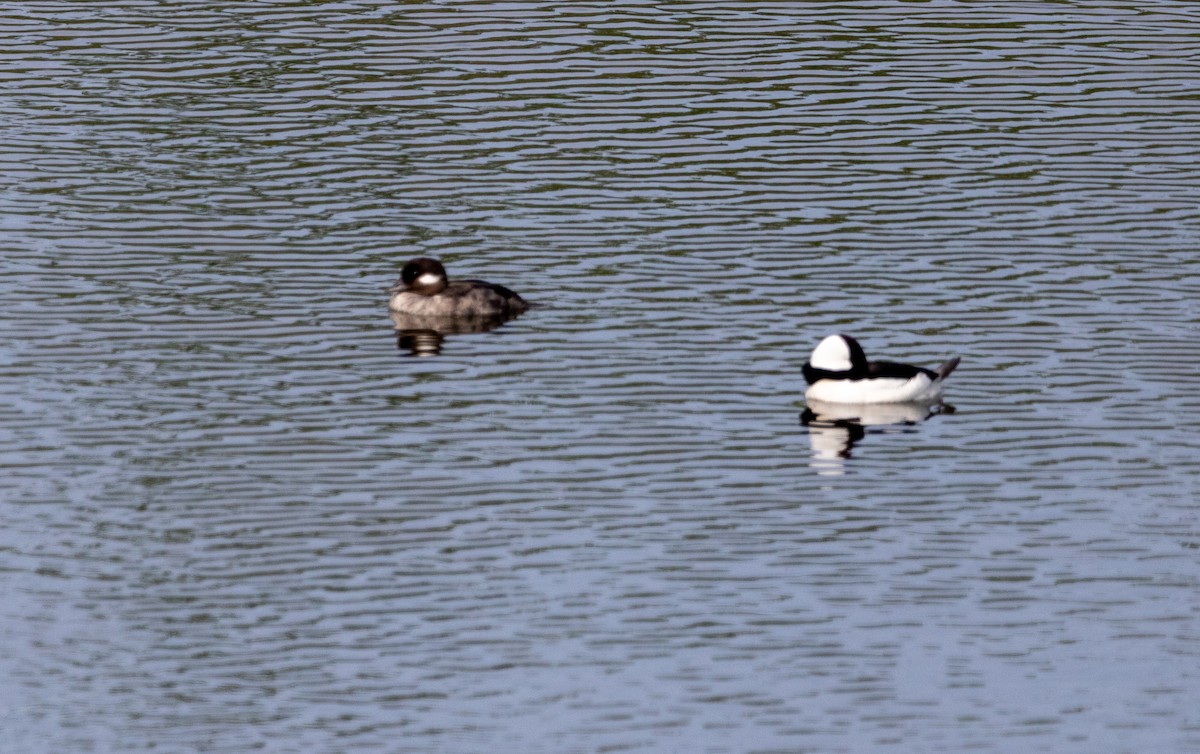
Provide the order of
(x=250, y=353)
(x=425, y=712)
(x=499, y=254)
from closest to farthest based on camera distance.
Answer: (x=425, y=712), (x=250, y=353), (x=499, y=254)

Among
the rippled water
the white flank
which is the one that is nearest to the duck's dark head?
the rippled water

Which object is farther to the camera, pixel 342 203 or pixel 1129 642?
pixel 342 203

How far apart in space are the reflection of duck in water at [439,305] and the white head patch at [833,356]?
15.0 ft

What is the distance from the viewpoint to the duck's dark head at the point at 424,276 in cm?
2954

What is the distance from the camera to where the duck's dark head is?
29.5m

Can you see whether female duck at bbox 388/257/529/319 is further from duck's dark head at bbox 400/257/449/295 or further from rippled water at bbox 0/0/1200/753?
rippled water at bbox 0/0/1200/753

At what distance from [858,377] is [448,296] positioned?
18.2ft

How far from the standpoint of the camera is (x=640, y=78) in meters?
39.2

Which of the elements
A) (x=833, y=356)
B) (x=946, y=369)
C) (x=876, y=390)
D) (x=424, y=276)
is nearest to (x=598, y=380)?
(x=833, y=356)

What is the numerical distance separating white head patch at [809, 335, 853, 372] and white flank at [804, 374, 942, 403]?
22 centimetres

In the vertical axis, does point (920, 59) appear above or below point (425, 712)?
above

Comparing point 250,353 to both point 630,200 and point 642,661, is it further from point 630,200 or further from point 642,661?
point 642,661

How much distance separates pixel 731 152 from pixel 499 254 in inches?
201

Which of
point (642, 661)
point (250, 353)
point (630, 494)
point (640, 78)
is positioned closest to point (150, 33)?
→ point (640, 78)
